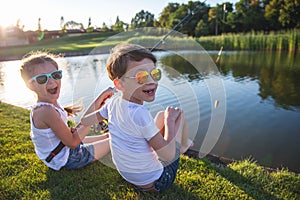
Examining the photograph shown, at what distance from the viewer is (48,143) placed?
2.07 meters

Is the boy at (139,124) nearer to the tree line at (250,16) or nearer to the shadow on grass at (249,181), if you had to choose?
the shadow on grass at (249,181)

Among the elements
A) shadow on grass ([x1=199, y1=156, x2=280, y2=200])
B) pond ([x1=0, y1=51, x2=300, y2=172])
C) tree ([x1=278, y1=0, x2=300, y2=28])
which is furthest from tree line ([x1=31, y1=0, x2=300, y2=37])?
shadow on grass ([x1=199, y1=156, x2=280, y2=200])

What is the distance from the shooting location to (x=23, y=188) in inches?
81.0

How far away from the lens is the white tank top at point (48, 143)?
6.57 feet

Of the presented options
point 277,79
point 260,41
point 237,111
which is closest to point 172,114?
point 237,111

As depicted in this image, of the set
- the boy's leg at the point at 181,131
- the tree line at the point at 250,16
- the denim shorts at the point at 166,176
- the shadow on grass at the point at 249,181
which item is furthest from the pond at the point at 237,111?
the tree line at the point at 250,16

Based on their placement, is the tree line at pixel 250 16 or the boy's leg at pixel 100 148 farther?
the tree line at pixel 250 16

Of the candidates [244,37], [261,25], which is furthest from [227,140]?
[261,25]

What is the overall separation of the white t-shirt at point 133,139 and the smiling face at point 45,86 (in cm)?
55

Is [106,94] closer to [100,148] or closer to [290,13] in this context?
[100,148]

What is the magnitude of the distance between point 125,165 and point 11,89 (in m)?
9.35

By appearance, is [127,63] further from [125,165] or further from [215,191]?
[215,191]

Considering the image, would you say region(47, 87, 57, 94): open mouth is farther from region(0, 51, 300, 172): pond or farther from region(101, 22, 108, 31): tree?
region(101, 22, 108, 31): tree

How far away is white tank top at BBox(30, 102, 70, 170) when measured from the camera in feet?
6.57
